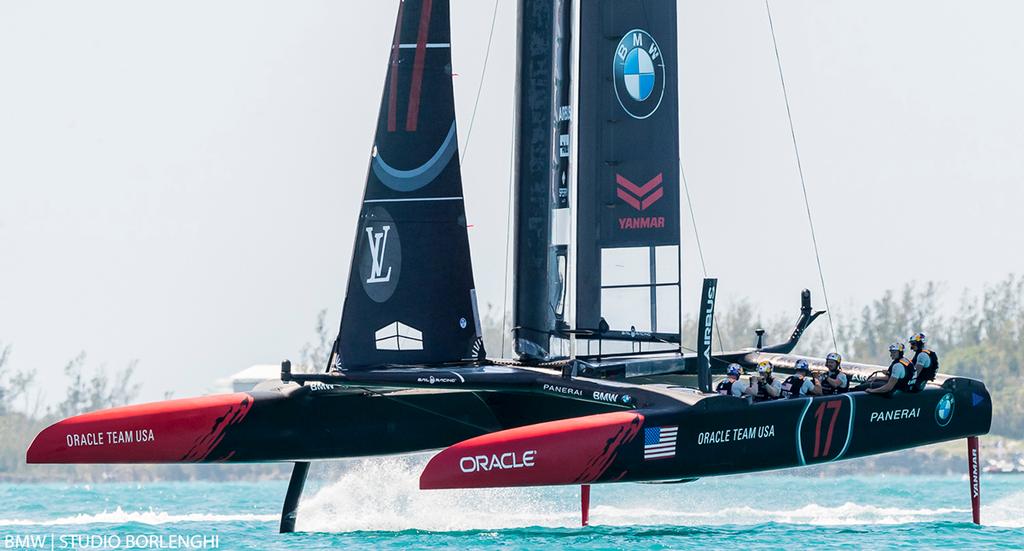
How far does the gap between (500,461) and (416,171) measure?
10.4 feet

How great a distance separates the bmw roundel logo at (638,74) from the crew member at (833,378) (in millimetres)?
2664

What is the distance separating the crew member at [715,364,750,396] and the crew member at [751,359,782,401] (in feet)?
0.42

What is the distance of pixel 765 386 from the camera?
48.9 feet

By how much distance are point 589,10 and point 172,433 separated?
5013 mm

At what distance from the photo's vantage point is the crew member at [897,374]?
15.1m

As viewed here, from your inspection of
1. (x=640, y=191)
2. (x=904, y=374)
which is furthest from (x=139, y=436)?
(x=904, y=374)

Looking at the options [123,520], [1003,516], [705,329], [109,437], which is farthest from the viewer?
[1003,516]

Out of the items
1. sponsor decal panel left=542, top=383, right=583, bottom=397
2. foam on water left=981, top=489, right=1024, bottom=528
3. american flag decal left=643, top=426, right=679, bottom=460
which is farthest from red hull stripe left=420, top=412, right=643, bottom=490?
foam on water left=981, top=489, right=1024, bottom=528

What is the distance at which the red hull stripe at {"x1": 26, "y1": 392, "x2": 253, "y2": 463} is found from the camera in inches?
580

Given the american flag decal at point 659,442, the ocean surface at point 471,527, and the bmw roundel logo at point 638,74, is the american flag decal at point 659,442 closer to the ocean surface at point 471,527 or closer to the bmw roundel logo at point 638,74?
the ocean surface at point 471,527

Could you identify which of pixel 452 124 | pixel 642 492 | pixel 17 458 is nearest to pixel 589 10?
pixel 452 124

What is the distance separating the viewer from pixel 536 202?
51.9 feet

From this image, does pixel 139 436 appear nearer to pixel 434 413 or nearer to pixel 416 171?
pixel 434 413

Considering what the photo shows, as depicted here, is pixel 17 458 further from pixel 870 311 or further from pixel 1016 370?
pixel 1016 370
